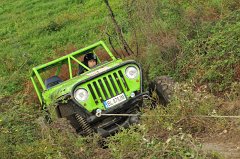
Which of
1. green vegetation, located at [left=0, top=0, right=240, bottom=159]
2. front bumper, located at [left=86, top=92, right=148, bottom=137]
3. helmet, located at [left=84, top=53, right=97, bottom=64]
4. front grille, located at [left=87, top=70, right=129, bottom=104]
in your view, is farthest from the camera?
helmet, located at [left=84, top=53, right=97, bottom=64]

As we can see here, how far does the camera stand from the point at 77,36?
17.8 m

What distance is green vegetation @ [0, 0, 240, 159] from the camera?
18.7 feet

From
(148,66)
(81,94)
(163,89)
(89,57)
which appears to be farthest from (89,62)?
(81,94)

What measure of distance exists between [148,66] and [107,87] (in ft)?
8.22

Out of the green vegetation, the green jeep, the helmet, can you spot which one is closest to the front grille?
the green jeep

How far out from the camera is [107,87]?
8.31 metres

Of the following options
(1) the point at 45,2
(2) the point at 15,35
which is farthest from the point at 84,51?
(1) the point at 45,2

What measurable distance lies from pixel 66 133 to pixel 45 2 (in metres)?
17.6

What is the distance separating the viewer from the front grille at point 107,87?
8.22 meters

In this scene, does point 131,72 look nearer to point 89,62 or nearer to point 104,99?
point 104,99

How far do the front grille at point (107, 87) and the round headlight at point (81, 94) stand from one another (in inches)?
4.7

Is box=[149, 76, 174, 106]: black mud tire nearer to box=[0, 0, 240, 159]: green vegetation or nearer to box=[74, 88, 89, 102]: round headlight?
box=[0, 0, 240, 159]: green vegetation

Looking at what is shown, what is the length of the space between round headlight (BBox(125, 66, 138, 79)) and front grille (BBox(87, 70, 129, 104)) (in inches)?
5.7

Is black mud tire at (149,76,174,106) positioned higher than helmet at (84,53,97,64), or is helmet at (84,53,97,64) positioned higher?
helmet at (84,53,97,64)
